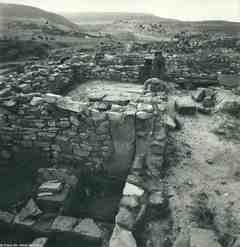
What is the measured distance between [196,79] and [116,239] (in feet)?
30.9

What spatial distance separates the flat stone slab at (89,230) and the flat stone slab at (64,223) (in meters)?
0.11

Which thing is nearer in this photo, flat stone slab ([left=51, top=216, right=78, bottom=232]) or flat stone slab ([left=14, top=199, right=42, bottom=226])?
flat stone slab ([left=51, top=216, right=78, bottom=232])

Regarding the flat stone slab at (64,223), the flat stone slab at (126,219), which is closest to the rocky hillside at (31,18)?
the flat stone slab at (64,223)

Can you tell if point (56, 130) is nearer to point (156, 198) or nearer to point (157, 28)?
point (156, 198)

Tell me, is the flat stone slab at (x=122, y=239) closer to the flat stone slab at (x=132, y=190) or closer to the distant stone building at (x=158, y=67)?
the flat stone slab at (x=132, y=190)

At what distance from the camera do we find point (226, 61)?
1174 centimetres

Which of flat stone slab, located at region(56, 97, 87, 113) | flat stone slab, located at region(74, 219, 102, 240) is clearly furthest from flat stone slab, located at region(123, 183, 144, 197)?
flat stone slab, located at region(56, 97, 87, 113)

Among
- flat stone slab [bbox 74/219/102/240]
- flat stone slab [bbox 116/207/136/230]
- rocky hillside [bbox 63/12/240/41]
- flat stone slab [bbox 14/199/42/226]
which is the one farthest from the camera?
rocky hillside [bbox 63/12/240/41]

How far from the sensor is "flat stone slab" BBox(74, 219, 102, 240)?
3.81 metres

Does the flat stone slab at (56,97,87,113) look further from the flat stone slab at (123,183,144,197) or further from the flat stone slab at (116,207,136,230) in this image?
the flat stone slab at (116,207,136,230)

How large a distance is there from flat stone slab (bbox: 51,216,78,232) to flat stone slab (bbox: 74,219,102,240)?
0.11 metres

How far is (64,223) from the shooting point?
4031 millimetres

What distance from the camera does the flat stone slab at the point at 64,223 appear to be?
3.92 m

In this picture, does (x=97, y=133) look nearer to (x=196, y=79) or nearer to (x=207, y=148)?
(x=207, y=148)
